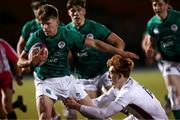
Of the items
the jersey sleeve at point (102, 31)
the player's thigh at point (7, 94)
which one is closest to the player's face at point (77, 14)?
the jersey sleeve at point (102, 31)

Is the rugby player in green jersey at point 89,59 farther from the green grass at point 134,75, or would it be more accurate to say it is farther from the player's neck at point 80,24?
the green grass at point 134,75

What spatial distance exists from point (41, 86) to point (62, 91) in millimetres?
271

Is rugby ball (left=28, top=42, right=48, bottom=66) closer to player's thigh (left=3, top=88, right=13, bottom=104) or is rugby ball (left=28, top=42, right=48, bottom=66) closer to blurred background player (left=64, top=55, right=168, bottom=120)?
blurred background player (left=64, top=55, right=168, bottom=120)

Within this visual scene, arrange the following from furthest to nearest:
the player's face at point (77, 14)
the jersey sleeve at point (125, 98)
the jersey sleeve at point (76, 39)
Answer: the player's face at point (77, 14), the jersey sleeve at point (76, 39), the jersey sleeve at point (125, 98)

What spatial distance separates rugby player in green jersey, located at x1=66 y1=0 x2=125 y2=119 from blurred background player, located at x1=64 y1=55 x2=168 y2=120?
198 centimetres

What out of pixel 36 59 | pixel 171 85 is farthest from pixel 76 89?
pixel 171 85

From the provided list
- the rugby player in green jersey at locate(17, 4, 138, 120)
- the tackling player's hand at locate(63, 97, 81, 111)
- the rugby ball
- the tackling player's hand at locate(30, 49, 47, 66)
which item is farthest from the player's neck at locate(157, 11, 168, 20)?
the tackling player's hand at locate(63, 97, 81, 111)

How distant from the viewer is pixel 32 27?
10.4 meters

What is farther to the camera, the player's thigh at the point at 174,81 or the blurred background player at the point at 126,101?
the player's thigh at the point at 174,81

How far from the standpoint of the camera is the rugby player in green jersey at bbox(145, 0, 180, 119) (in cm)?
1018

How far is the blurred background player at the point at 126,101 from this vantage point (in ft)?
25.0

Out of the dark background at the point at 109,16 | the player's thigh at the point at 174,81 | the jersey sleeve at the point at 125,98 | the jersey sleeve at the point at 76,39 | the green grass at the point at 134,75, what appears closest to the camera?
the jersey sleeve at the point at 125,98

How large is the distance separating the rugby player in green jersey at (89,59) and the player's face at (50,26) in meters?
1.21

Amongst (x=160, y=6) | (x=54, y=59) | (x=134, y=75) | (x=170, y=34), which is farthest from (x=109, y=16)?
(x=54, y=59)
